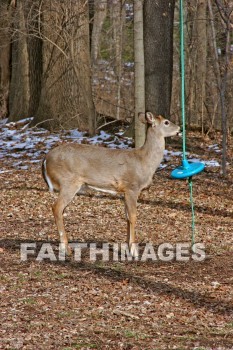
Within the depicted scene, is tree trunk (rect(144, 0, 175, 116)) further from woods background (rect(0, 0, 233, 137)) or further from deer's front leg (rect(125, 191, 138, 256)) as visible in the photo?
deer's front leg (rect(125, 191, 138, 256))

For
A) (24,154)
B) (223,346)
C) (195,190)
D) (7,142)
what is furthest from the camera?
(7,142)

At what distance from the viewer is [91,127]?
16531 mm

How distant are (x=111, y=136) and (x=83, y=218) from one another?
551 centimetres

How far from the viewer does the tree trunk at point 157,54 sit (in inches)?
619

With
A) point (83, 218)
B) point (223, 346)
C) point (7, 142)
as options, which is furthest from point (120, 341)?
point (7, 142)

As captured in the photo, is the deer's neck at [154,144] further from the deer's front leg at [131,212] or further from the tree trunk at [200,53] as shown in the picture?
the tree trunk at [200,53]

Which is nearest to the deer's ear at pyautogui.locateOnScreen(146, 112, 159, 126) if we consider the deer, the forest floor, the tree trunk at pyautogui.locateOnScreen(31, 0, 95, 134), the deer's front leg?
the deer

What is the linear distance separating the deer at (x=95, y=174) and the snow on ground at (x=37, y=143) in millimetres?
5527

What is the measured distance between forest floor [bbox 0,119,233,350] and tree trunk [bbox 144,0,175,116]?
323cm

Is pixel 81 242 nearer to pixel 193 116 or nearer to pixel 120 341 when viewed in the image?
pixel 120 341

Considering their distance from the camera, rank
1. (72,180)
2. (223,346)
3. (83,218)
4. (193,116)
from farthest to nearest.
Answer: (193,116), (83,218), (72,180), (223,346)

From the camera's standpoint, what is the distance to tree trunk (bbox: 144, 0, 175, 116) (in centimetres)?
1571

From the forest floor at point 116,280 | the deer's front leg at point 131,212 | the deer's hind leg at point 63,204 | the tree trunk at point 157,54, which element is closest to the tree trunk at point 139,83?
the forest floor at point 116,280

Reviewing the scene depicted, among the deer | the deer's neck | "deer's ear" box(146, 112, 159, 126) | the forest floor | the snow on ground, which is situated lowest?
the snow on ground
